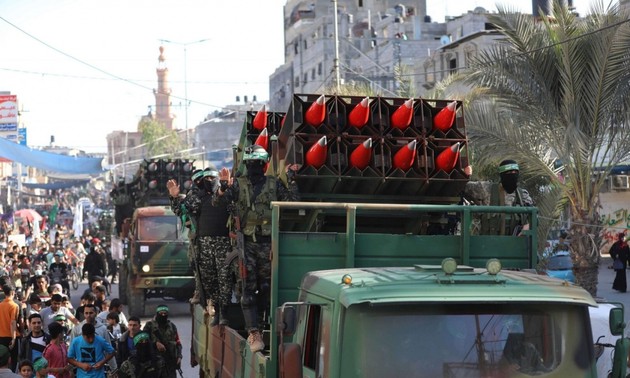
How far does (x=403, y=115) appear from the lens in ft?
33.2

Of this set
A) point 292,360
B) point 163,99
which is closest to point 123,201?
A: point 292,360

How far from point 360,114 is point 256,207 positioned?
56.6 inches

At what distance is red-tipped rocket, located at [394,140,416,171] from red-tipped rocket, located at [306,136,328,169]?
69 centimetres

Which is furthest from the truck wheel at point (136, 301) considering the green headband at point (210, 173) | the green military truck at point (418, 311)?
the green military truck at point (418, 311)

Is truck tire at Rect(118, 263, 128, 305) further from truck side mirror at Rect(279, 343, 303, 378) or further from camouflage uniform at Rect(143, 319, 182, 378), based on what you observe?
truck side mirror at Rect(279, 343, 303, 378)

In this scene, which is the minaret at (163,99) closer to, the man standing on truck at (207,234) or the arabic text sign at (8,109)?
the arabic text sign at (8,109)

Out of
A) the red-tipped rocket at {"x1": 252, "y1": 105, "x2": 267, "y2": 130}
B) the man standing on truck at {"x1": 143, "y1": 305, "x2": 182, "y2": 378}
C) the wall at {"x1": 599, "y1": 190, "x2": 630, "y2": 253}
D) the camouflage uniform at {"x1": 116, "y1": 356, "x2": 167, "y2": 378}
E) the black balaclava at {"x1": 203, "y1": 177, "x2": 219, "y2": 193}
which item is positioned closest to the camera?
the camouflage uniform at {"x1": 116, "y1": 356, "x2": 167, "y2": 378}

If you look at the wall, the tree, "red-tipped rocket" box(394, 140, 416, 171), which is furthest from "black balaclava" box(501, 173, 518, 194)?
the tree

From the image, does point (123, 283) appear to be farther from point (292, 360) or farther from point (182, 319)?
point (292, 360)

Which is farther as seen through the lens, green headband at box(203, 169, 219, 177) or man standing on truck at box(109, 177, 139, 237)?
man standing on truck at box(109, 177, 139, 237)

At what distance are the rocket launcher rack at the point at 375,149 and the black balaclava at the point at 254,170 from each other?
13.6 inches

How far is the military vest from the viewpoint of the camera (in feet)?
30.1

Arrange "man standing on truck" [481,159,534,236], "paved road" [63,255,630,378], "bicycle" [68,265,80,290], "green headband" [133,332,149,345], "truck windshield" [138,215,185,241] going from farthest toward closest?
"bicycle" [68,265,80,290]
"truck windshield" [138,215,185,241]
"paved road" [63,255,630,378]
"green headband" [133,332,149,345]
"man standing on truck" [481,159,534,236]

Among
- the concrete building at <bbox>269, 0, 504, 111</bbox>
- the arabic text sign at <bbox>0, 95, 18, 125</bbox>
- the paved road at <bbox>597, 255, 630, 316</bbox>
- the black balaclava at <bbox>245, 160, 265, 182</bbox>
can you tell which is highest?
the concrete building at <bbox>269, 0, 504, 111</bbox>
